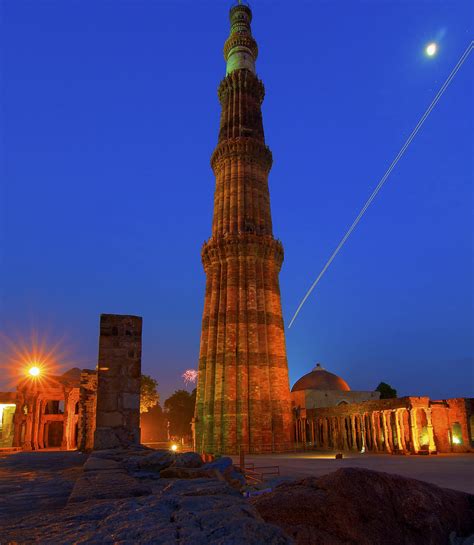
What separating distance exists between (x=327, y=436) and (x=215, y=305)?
12482mm

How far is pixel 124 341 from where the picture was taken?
8000 millimetres

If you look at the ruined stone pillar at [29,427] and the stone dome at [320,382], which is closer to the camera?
the ruined stone pillar at [29,427]

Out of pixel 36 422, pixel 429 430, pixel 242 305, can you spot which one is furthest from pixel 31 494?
pixel 242 305

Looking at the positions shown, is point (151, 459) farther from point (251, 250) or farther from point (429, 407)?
point (251, 250)

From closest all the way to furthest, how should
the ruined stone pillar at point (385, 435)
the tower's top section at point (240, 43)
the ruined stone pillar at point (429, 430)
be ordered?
the ruined stone pillar at point (429, 430) → the ruined stone pillar at point (385, 435) → the tower's top section at point (240, 43)

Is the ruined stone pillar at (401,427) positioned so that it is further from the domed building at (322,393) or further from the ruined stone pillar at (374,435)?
the domed building at (322,393)

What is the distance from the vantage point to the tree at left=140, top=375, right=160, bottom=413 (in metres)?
47.7

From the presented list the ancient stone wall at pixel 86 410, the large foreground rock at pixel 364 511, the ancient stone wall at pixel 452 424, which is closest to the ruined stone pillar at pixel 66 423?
the ancient stone wall at pixel 86 410

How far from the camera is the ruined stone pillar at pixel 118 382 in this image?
7.51 metres

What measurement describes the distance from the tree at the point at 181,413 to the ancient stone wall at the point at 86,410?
4964cm

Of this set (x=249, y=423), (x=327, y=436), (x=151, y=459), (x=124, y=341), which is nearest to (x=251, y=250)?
(x=249, y=423)

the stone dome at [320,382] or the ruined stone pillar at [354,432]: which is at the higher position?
the stone dome at [320,382]

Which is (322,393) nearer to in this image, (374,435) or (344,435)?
(344,435)

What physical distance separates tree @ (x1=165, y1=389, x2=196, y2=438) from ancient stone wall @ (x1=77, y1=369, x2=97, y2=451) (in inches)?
1954
